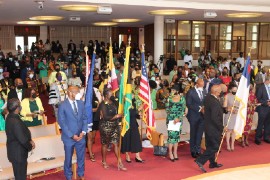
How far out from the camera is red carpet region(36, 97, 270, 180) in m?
6.77

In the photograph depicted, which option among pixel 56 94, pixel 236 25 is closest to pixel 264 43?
pixel 236 25

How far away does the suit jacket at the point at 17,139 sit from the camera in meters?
5.32

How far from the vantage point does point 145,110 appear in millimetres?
7500

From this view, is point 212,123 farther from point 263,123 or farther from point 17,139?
point 17,139

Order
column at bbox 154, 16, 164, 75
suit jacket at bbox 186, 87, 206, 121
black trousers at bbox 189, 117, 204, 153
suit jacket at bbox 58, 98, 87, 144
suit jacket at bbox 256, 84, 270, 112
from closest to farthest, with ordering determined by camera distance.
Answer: suit jacket at bbox 58, 98, 87, 144, suit jacket at bbox 186, 87, 206, 121, black trousers at bbox 189, 117, 204, 153, suit jacket at bbox 256, 84, 270, 112, column at bbox 154, 16, 164, 75

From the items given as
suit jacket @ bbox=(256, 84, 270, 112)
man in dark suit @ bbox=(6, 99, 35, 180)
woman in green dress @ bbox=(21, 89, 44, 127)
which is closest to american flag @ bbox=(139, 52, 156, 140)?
woman in green dress @ bbox=(21, 89, 44, 127)

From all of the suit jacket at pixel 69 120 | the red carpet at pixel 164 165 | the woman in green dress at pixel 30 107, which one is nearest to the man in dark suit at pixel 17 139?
the suit jacket at pixel 69 120

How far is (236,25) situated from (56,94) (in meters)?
14.2

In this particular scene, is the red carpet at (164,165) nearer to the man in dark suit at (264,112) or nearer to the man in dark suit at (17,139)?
the man in dark suit at (264,112)

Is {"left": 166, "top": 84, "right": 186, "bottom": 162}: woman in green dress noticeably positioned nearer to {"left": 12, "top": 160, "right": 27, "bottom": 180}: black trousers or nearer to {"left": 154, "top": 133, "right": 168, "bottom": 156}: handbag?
{"left": 154, "top": 133, "right": 168, "bottom": 156}: handbag

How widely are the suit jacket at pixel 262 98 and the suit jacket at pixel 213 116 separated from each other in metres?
2.43

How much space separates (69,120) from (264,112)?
16.6 ft

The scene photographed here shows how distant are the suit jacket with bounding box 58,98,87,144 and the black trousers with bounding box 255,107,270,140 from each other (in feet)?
15.8

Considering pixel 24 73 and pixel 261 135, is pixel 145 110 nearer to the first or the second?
pixel 261 135
